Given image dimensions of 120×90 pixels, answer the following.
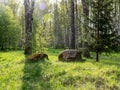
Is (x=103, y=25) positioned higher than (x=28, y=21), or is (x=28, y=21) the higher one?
(x=28, y=21)

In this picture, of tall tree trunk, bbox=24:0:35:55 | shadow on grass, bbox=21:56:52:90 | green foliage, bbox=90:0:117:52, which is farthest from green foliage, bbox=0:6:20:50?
shadow on grass, bbox=21:56:52:90

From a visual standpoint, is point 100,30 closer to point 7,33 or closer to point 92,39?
point 92,39

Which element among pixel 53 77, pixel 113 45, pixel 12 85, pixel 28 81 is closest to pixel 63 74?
pixel 53 77

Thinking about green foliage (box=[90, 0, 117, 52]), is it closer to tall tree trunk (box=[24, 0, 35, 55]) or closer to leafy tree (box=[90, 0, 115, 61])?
leafy tree (box=[90, 0, 115, 61])

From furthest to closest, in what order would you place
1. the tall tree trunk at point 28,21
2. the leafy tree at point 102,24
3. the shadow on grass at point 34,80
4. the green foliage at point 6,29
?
the green foliage at point 6,29
the tall tree trunk at point 28,21
the leafy tree at point 102,24
the shadow on grass at point 34,80

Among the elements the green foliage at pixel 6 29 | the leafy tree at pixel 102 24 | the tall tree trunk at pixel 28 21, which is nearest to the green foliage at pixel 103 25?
the leafy tree at pixel 102 24

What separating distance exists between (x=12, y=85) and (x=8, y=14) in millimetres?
34630

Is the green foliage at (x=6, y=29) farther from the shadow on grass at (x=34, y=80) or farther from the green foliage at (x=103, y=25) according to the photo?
the shadow on grass at (x=34, y=80)

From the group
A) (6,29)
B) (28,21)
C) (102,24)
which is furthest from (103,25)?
(6,29)

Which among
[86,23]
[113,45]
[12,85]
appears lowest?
[12,85]

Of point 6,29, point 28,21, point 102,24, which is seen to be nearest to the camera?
point 102,24

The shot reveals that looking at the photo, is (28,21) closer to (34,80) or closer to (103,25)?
(103,25)

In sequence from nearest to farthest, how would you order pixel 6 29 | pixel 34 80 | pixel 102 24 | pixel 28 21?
pixel 34 80 < pixel 102 24 < pixel 28 21 < pixel 6 29

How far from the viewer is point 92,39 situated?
16484 millimetres
